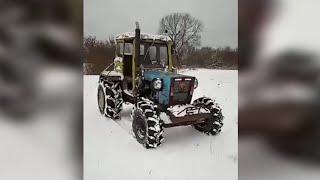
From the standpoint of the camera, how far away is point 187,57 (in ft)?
4.99

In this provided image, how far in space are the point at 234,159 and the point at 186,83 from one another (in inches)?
15.7


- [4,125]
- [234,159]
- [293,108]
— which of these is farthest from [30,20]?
[293,108]

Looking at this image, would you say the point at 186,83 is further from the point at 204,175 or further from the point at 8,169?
the point at 8,169

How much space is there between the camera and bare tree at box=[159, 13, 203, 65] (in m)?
1.50

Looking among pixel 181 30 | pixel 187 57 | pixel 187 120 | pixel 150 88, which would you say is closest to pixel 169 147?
pixel 187 120

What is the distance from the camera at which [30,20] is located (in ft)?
4.73

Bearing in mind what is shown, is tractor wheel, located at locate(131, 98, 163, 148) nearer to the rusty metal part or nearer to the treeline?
the rusty metal part

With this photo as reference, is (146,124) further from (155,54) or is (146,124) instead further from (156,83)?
(155,54)

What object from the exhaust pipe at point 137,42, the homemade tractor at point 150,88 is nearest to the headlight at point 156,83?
the homemade tractor at point 150,88

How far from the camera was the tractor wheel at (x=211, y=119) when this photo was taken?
5.04ft

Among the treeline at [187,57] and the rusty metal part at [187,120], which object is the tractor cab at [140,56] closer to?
the treeline at [187,57]

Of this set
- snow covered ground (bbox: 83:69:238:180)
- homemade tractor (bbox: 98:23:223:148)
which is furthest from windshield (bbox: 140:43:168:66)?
snow covered ground (bbox: 83:69:238:180)

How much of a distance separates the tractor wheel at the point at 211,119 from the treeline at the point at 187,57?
0.15 meters

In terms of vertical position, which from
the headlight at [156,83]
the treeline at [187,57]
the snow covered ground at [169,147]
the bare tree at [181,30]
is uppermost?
the bare tree at [181,30]
